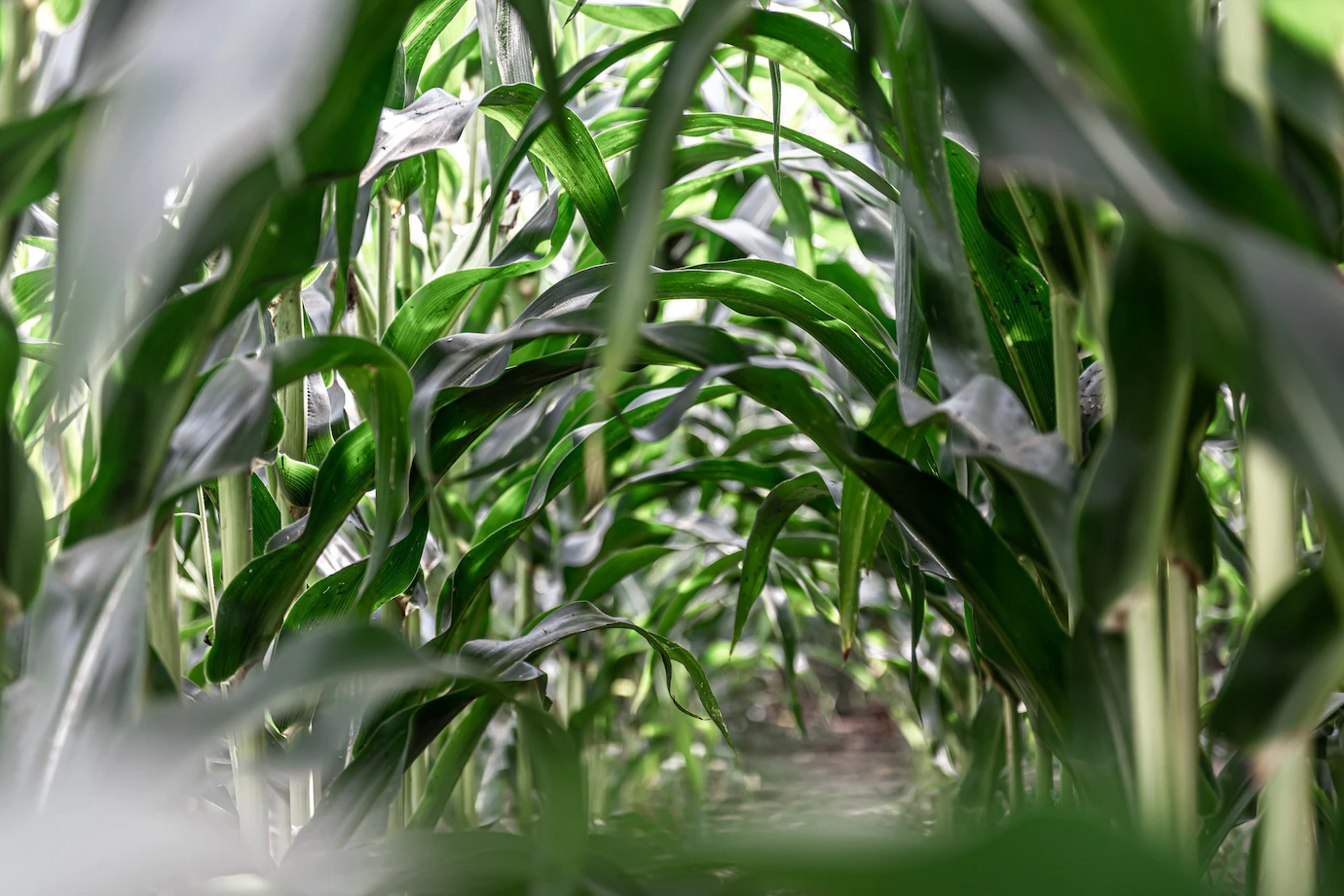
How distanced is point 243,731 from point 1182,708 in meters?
0.33

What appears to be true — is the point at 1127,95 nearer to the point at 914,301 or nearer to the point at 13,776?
the point at 914,301

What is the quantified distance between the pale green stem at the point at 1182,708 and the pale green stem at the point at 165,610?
322 millimetres

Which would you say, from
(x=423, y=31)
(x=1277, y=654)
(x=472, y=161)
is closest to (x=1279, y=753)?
(x=1277, y=654)

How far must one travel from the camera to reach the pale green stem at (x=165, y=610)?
326 millimetres

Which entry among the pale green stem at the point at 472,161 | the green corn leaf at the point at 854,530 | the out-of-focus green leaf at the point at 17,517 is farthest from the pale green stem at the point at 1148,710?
the pale green stem at the point at 472,161

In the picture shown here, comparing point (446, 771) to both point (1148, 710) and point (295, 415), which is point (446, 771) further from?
point (1148, 710)

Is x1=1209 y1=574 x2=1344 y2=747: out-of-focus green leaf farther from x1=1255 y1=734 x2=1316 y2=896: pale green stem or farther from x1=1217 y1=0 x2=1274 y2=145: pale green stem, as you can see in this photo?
x1=1217 y1=0 x2=1274 y2=145: pale green stem

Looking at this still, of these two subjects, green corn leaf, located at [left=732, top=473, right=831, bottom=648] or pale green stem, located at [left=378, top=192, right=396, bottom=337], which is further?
pale green stem, located at [left=378, top=192, right=396, bottom=337]

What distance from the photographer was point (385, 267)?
1.87 ft

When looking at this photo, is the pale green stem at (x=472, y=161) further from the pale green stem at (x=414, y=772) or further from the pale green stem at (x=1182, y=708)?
the pale green stem at (x=1182, y=708)

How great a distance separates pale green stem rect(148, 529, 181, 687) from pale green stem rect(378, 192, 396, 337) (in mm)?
246

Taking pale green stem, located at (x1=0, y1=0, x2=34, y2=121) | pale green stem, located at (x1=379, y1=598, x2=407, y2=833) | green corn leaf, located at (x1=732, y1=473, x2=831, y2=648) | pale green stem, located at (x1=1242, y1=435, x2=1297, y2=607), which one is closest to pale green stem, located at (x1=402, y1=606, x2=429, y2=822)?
pale green stem, located at (x1=379, y1=598, x2=407, y2=833)

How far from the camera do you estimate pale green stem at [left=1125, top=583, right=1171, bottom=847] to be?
0.24 m

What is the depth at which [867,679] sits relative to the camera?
1.71 metres
